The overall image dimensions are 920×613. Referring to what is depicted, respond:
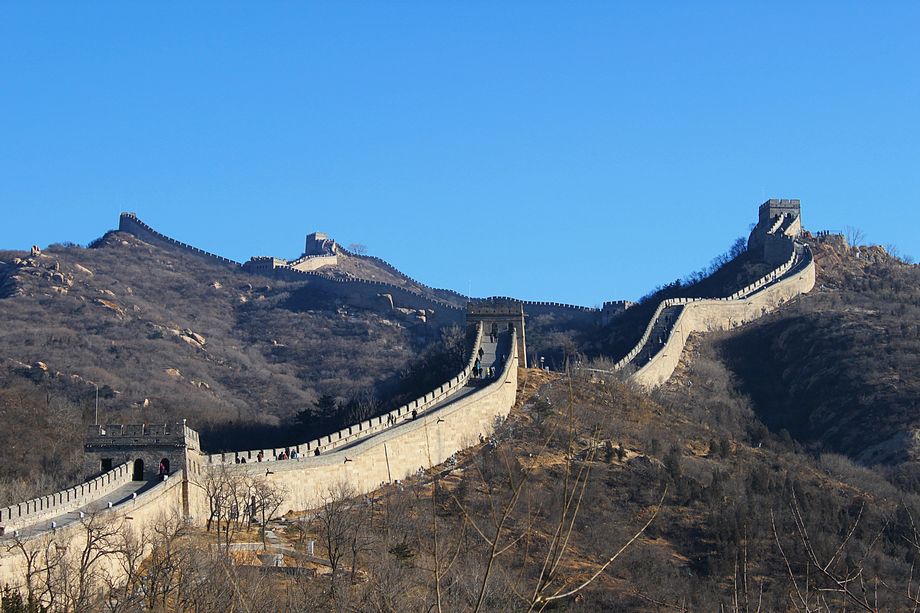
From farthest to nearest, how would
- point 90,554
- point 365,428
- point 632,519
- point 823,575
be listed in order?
point 365,428 < point 632,519 < point 90,554 < point 823,575

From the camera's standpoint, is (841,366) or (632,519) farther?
(841,366)

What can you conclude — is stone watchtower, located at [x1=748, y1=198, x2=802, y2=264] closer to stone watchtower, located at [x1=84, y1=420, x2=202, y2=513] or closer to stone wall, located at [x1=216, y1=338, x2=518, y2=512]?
stone wall, located at [x1=216, y1=338, x2=518, y2=512]

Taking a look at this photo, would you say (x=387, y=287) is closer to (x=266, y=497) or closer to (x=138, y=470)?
(x=266, y=497)

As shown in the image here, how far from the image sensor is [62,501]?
40000 millimetres

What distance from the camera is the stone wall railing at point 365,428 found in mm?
50344

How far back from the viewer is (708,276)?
10831 cm

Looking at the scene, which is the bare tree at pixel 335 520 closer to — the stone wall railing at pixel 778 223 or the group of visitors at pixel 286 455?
the group of visitors at pixel 286 455

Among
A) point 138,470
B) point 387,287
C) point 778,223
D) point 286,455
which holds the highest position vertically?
point 778,223

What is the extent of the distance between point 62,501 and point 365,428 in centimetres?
1698

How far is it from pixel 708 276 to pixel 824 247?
795cm

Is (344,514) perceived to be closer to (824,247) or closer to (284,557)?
(284,557)

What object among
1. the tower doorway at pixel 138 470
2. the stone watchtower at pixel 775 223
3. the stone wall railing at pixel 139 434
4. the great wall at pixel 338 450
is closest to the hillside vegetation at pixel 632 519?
the great wall at pixel 338 450

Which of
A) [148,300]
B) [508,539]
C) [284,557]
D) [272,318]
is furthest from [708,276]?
[284,557]

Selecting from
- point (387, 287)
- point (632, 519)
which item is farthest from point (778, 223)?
point (632, 519)
